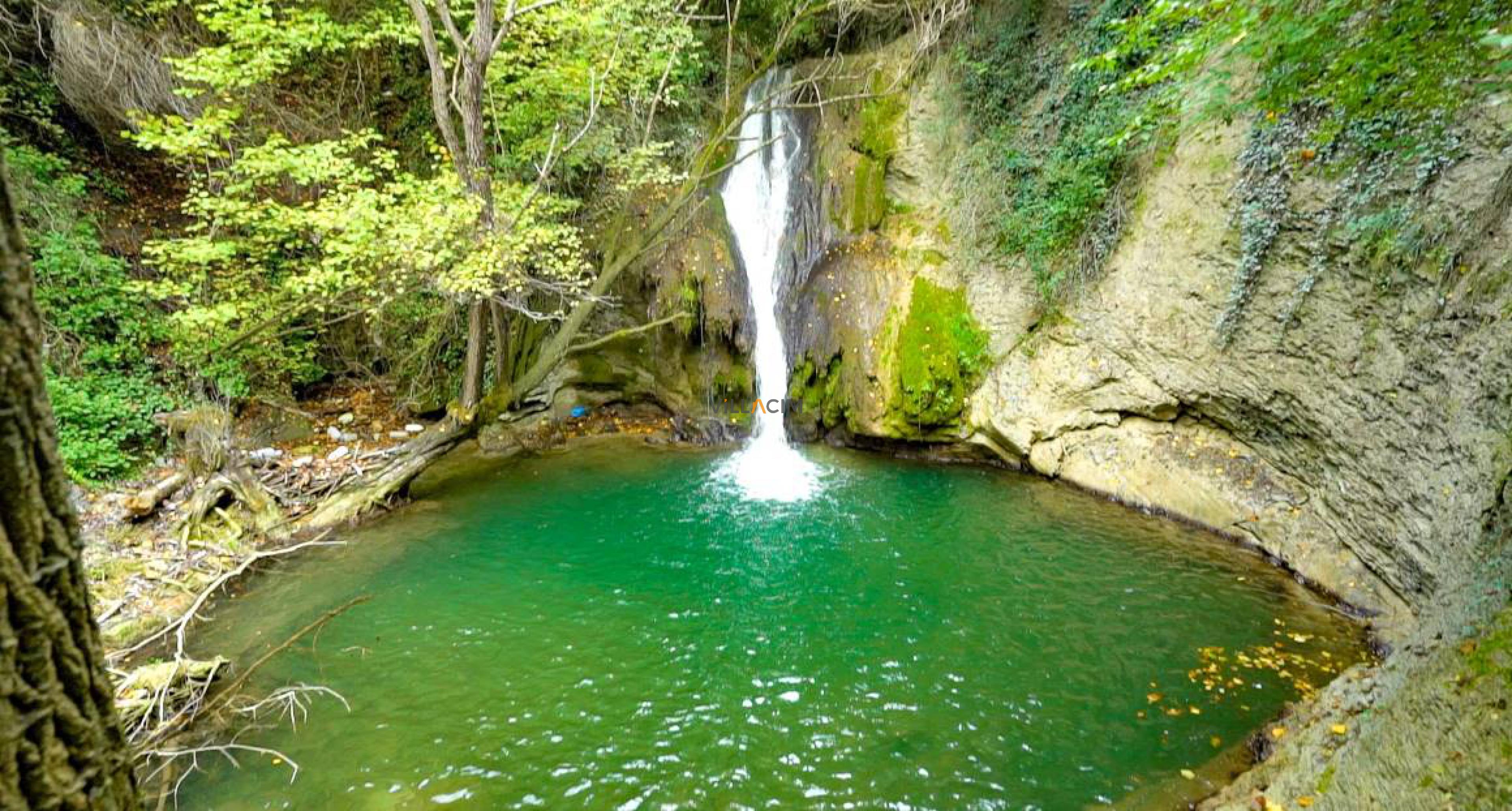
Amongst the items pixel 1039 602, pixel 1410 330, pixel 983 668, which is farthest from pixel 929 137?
pixel 983 668

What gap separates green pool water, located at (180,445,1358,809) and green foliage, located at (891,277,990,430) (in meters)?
2.02

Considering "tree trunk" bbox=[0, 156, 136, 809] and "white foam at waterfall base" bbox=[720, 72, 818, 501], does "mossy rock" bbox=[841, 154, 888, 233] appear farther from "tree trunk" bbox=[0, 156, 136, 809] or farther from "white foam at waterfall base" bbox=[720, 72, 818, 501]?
"tree trunk" bbox=[0, 156, 136, 809]

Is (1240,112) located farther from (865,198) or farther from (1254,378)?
(865,198)

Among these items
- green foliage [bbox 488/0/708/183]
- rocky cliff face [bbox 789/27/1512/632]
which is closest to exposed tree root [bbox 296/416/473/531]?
green foliage [bbox 488/0/708/183]

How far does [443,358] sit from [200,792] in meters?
7.92

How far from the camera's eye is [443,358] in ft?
35.0

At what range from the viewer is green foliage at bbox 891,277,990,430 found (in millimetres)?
9344

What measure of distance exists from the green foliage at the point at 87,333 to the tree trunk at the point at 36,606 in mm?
7644

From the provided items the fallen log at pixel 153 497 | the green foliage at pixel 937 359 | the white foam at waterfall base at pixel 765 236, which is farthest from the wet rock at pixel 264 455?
the green foliage at pixel 937 359

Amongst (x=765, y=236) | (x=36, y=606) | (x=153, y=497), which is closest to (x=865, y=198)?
(x=765, y=236)

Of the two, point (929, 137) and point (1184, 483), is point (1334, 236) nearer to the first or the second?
point (1184, 483)

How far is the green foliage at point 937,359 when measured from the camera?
30.7 feet

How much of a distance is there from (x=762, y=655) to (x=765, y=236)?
805 cm

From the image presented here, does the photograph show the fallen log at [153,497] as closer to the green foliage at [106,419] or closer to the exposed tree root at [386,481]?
the green foliage at [106,419]
